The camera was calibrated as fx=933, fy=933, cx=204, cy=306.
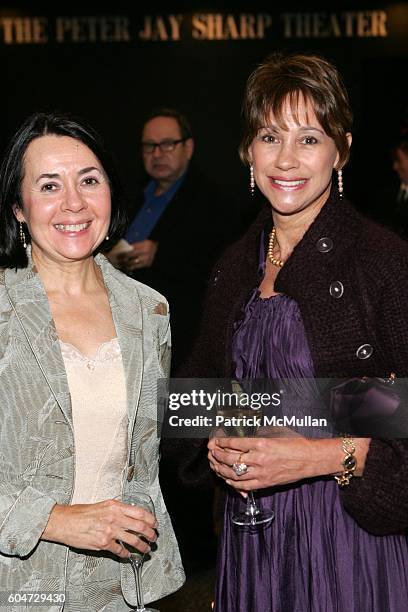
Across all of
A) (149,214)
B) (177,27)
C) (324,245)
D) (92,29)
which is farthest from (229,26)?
(324,245)

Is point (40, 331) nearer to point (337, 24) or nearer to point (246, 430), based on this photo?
point (246, 430)

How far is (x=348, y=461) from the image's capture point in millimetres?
2080

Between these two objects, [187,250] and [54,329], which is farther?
[187,250]

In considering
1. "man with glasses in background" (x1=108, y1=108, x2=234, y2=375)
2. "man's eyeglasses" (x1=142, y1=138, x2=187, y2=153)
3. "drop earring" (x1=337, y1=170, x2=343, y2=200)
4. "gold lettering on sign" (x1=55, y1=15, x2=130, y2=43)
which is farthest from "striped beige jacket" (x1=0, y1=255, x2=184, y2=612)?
"gold lettering on sign" (x1=55, y1=15, x2=130, y2=43)

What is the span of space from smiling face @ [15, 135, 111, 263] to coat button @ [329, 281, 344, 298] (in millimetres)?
563

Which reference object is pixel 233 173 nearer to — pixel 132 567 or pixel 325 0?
pixel 325 0

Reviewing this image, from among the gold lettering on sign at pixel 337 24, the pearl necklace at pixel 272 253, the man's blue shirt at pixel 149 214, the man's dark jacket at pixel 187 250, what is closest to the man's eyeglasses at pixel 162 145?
the man's blue shirt at pixel 149 214

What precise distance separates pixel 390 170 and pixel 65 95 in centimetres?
187

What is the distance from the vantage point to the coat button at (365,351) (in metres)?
2.09

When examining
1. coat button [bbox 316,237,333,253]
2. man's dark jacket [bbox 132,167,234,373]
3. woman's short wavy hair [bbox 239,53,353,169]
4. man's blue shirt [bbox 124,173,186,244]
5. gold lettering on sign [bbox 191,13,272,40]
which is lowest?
coat button [bbox 316,237,333,253]

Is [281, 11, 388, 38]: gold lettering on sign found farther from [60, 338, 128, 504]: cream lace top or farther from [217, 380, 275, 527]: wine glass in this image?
[60, 338, 128, 504]: cream lace top

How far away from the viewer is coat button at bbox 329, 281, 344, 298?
2.14m

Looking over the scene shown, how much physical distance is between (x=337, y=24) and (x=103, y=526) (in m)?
3.89

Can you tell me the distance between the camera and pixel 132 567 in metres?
1.99
